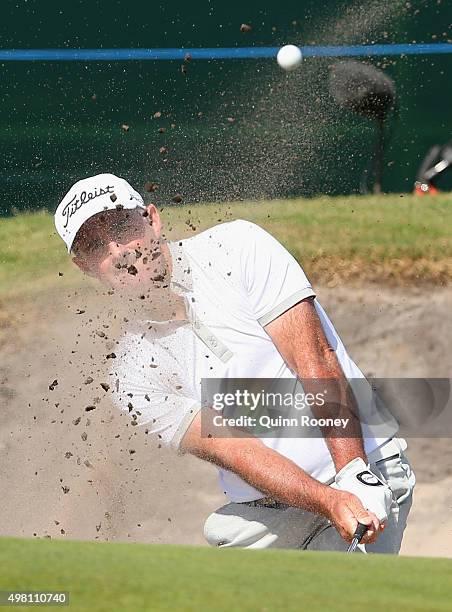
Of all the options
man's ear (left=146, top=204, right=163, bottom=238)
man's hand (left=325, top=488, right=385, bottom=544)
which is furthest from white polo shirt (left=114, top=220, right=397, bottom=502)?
man's hand (left=325, top=488, right=385, bottom=544)

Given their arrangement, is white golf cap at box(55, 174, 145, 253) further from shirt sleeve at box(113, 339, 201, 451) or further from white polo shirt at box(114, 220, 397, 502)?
shirt sleeve at box(113, 339, 201, 451)

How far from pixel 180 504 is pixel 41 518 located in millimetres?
886

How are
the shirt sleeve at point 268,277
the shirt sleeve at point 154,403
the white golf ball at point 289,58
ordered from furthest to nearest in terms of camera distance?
the white golf ball at point 289,58
the shirt sleeve at point 154,403
the shirt sleeve at point 268,277

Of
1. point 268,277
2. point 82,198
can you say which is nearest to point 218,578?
point 268,277

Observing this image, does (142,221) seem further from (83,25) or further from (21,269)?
(83,25)

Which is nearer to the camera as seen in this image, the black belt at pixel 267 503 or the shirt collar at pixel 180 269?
the black belt at pixel 267 503

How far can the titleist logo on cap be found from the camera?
11.0ft

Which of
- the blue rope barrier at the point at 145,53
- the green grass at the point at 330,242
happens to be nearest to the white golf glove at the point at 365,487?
the green grass at the point at 330,242

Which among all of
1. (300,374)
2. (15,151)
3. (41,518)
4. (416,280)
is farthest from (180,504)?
(300,374)

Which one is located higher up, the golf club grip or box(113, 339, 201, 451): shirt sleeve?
box(113, 339, 201, 451): shirt sleeve

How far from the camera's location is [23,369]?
5.57m

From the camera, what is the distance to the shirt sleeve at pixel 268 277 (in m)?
3.10

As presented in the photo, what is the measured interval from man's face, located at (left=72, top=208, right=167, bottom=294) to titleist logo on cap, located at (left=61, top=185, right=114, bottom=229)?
0.19ft

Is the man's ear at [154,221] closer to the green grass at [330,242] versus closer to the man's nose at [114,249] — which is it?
the man's nose at [114,249]
